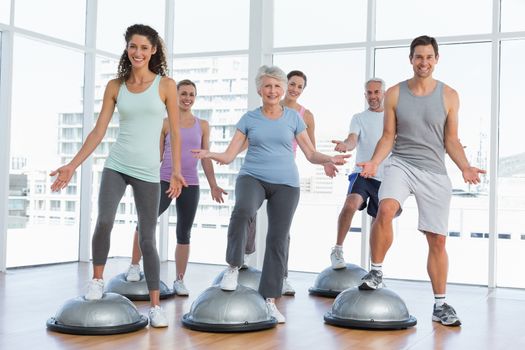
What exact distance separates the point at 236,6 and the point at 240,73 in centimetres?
66

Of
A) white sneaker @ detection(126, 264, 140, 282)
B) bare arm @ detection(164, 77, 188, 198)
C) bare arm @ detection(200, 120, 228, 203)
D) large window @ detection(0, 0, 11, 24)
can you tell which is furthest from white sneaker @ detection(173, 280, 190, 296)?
large window @ detection(0, 0, 11, 24)

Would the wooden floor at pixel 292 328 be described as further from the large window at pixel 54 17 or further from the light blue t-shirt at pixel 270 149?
the large window at pixel 54 17

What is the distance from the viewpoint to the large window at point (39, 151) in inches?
255

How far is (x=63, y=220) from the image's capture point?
7031 millimetres

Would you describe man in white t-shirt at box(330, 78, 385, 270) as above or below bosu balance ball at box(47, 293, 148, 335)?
above

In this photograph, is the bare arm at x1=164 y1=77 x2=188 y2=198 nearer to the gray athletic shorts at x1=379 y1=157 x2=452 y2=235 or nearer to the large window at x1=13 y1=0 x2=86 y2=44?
the gray athletic shorts at x1=379 y1=157 x2=452 y2=235

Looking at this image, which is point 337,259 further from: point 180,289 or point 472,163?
point 472,163

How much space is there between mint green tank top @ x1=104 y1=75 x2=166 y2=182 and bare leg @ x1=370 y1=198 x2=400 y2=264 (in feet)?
4.02

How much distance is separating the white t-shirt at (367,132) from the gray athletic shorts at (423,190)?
1075mm

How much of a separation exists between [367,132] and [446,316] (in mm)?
1537

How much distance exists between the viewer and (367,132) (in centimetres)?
509

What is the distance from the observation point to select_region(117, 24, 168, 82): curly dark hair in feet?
12.0

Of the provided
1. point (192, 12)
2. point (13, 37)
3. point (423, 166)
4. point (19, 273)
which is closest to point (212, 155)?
point (423, 166)

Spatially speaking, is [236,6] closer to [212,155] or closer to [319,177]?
[319,177]
